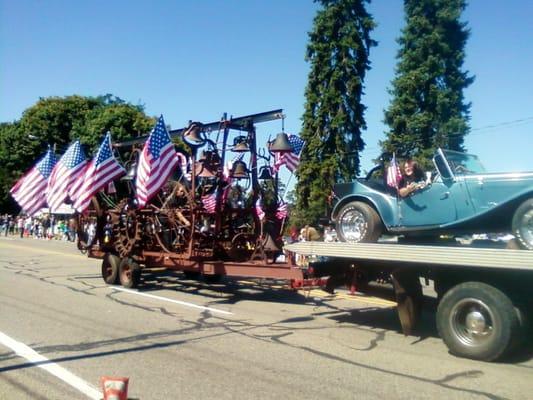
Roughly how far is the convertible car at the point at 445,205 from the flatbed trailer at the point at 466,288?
630mm

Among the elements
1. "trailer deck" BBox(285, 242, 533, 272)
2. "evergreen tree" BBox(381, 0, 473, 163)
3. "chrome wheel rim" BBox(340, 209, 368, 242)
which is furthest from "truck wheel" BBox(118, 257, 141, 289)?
"evergreen tree" BBox(381, 0, 473, 163)

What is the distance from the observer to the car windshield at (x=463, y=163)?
7926 mm

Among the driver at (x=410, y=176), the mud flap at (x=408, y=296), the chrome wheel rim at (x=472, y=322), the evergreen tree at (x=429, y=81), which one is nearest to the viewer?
the chrome wheel rim at (x=472, y=322)

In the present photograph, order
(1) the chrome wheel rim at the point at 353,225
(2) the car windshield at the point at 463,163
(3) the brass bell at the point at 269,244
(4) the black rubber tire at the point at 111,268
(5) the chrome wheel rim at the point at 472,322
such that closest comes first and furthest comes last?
(5) the chrome wheel rim at the point at 472,322
(2) the car windshield at the point at 463,163
(1) the chrome wheel rim at the point at 353,225
(3) the brass bell at the point at 269,244
(4) the black rubber tire at the point at 111,268

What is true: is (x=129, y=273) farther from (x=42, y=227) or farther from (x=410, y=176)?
(x=42, y=227)

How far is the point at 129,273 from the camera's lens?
12695 millimetres

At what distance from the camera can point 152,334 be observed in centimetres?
781

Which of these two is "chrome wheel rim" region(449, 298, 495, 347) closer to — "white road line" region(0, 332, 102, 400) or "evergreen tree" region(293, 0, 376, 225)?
"white road line" region(0, 332, 102, 400)

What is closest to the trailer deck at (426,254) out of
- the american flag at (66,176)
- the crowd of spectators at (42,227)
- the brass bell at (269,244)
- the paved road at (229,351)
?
the paved road at (229,351)

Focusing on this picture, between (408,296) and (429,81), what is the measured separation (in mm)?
22370

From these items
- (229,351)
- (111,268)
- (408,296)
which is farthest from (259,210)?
(229,351)

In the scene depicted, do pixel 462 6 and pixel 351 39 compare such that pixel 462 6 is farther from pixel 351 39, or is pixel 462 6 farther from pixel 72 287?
pixel 72 287

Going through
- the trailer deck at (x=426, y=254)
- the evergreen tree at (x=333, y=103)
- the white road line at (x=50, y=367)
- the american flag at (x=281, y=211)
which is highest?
the evergreen tree at (x=333, y=103)

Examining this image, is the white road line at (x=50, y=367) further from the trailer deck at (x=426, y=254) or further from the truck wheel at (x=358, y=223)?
the truck wheel at (x=358, y=223)
